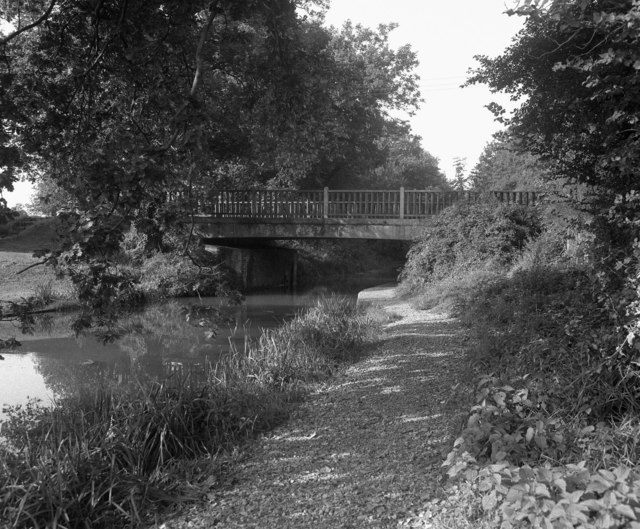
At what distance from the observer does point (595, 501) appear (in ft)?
7.13

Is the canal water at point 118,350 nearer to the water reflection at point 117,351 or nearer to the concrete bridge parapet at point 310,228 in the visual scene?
the water reflection at point 117,351

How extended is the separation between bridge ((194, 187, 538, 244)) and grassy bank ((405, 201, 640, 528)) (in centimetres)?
1244

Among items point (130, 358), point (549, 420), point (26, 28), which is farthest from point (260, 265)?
point (549, 420)

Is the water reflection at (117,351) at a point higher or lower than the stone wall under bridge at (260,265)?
lower

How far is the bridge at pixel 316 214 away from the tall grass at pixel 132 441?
1356 centimetres

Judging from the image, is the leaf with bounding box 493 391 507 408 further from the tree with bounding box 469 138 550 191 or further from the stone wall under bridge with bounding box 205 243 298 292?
the tree with bounding box 469 138 550 191

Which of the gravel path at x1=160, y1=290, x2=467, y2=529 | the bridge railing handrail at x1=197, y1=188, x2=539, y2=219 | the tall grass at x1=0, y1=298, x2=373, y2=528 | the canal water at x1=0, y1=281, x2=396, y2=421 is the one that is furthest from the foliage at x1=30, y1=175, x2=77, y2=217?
the bridge railing handrail at x1=197, y1=188, x2=539, y2=219

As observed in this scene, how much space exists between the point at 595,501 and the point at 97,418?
4.14 metres

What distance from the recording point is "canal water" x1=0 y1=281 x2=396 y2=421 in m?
7.62

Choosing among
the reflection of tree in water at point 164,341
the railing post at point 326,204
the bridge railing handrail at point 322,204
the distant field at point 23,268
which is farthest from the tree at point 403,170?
the reflection of tree in water at point 164,341

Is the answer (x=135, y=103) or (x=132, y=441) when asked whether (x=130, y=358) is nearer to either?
(x=135, y=103)

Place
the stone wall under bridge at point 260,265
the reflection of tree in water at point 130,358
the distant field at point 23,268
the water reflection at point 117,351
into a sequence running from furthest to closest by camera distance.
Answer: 1. the stone wall under bridge at point 260,265
2. the distant field at point 23,268
3. the reflection of tree in water at point 130,358
4. the water reflection at point 117,351

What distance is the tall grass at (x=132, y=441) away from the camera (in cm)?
364

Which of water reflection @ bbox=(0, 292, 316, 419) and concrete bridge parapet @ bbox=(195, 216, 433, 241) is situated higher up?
concrete bridge parapet @ bbox=(195, 216, 433, 241)
